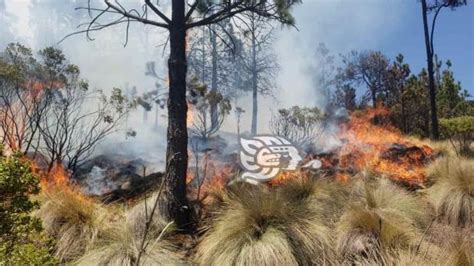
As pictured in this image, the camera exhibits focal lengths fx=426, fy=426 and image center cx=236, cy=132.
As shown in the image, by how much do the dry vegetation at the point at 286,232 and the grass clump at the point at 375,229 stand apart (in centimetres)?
1

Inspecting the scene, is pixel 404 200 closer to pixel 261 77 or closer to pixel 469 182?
pixel 469 182

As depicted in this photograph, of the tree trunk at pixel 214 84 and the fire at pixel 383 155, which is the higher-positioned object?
the tree trunk at pixel 214 84

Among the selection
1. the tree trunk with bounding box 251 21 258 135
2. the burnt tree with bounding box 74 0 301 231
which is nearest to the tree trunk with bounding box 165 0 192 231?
the burnt tree with bounding box 74 0 301 231

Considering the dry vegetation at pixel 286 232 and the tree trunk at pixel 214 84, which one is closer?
the dry vegetation at pixel 286 232

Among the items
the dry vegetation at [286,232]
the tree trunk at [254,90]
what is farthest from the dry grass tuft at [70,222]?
the tree trunk at [254,90]

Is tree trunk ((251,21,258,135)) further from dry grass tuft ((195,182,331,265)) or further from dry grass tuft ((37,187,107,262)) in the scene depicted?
dry grass tuft ((195,182,331,265))

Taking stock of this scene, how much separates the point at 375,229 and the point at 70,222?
3696 millimetres

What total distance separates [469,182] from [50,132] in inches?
486

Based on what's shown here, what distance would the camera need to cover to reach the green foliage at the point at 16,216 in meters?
2.73

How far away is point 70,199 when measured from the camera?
5.62 meters

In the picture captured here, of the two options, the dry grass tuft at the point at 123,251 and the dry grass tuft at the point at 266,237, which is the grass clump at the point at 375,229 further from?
the dry grass tuft at the point at 123,251

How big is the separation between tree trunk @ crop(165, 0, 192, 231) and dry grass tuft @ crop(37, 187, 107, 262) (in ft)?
3.24

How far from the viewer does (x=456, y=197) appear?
21.0 feet

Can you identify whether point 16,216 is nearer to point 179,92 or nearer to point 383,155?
point 179,92
